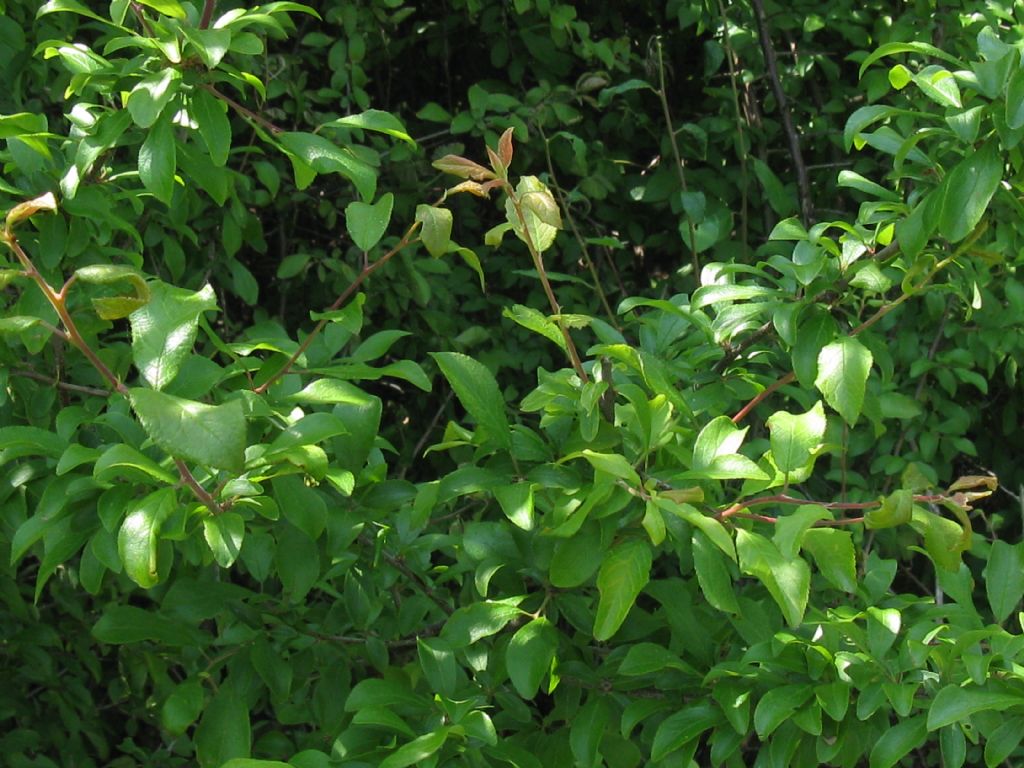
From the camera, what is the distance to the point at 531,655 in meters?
1.17

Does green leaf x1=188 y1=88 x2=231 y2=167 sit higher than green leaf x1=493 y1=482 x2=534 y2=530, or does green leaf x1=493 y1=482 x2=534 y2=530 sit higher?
green leaf x1=188 y1=88 x2=231 y2=167

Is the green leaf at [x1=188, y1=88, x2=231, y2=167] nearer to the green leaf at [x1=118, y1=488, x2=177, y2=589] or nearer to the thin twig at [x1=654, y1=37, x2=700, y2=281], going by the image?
the green leaf at [x1=118, y1=488, x2=177, y2=589]

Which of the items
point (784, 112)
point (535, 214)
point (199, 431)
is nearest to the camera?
point (199, 431)

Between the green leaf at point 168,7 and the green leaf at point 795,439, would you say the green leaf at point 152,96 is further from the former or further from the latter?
A: the green leaf at point 795,439

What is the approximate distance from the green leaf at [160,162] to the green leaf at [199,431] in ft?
1.42

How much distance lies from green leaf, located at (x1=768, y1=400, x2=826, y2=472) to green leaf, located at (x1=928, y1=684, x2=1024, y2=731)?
23cm

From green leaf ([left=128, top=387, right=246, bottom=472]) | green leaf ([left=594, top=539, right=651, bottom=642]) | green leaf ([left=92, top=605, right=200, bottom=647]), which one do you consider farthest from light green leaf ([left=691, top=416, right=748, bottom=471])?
green leaf ([left=92, top=605, right=200, bottom=647])

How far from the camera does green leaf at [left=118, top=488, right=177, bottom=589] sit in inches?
39.3

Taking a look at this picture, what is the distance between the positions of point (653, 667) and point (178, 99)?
0.77 meters

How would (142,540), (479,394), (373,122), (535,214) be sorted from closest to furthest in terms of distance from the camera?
1. (142,540)
2. (535,214)
3. (479,394)
4. (373,122)

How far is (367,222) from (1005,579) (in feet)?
2.41

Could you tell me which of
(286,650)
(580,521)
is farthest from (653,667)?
(286,650)

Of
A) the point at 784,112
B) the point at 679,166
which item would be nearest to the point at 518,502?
the point at 679,166

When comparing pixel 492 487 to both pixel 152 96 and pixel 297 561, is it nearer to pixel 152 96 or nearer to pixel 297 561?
pixel 297 561
